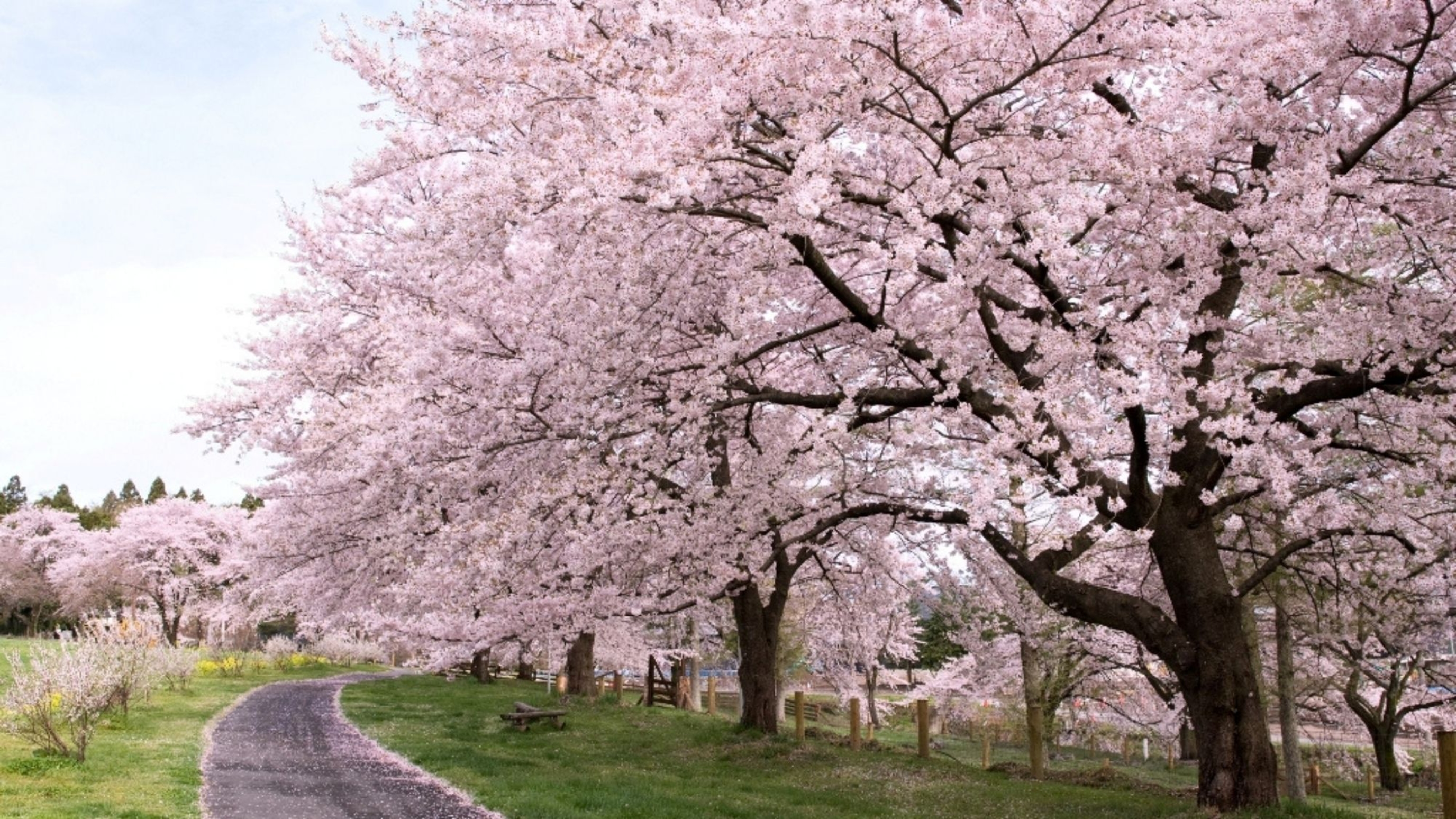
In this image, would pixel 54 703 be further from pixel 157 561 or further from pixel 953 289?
pixel 157 561

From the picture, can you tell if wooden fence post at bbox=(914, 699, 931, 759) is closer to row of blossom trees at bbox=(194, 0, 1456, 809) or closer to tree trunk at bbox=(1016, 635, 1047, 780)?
tree trunk at bbox=(1016, 635, 1047, 780)

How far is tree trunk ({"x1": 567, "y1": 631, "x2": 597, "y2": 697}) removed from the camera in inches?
1129

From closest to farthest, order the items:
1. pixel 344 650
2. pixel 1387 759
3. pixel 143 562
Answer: pixel 1387 759, pixel 143 562, pixel 344 650

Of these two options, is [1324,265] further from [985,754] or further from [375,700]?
[375,700]

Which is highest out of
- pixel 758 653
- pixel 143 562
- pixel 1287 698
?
pixel 143 562

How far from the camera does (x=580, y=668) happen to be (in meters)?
28.9

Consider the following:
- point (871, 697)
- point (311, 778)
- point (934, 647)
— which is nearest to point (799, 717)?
point (311, 778)

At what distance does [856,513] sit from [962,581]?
7276 millimetres

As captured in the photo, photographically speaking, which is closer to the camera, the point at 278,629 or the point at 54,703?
the point at 54,703

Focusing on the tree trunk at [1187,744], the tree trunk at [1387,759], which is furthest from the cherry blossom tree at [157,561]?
the tree trunk at [1387,759]

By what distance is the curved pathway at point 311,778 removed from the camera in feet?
34.9

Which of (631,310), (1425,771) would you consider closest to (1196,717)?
(631,310)

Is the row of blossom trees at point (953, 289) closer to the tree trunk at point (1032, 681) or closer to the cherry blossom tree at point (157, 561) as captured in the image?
the tree trunk at point (1032, 681)

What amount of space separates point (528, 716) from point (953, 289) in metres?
15.0
